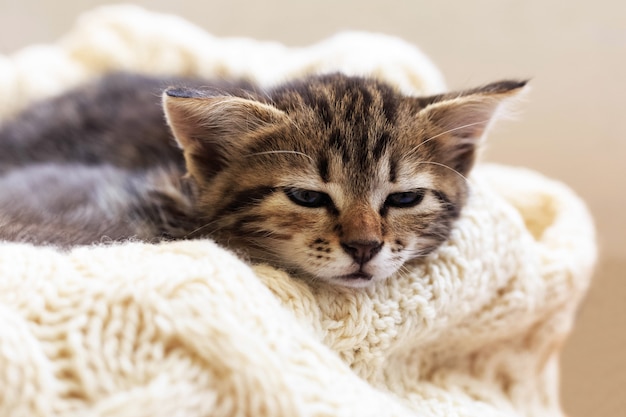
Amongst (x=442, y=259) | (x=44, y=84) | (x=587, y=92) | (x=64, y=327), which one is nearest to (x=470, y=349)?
(x=442, y=259)

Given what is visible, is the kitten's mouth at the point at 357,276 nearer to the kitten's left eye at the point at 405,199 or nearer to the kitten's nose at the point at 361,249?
the kitten's nose at the point at 361,249

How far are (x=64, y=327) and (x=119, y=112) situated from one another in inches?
41.2

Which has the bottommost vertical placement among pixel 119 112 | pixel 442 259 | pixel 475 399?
pixel 475 399

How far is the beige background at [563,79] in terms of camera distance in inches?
56.3

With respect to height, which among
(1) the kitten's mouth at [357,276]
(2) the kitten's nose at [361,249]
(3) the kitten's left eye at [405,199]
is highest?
(3) the kitten's left eye at [405,199]

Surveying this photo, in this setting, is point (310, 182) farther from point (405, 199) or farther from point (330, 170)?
point (405, 199)

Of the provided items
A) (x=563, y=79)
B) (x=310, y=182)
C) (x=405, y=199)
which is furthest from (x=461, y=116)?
(x=563, y=79)

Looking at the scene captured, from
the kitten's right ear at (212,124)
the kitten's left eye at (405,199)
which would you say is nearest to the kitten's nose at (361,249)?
the kitten's left eye at (405,199)

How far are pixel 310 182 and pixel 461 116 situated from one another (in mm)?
300

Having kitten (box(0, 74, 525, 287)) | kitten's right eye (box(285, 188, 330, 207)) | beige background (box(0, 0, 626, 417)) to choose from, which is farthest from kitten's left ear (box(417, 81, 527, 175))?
beige background (box(0, 0, 626, 417))

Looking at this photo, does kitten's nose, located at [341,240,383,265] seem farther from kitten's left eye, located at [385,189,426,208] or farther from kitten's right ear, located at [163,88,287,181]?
kitten's right ear, located at [163,88,287,181]

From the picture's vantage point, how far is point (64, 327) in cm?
72

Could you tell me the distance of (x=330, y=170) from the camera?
95cm

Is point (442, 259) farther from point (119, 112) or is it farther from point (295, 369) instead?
point (119, 112)
